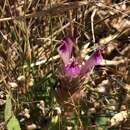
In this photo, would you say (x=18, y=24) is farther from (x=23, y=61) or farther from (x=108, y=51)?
(x=108, y=51)

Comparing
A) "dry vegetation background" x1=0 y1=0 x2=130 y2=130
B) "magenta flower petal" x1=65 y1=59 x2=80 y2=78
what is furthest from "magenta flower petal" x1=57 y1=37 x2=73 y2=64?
"dry vegetation background" x1=0 y1=0 x2=130 y2=130

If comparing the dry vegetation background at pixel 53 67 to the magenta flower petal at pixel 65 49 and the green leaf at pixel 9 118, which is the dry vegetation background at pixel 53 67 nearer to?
the green leaf at pixel 9 118

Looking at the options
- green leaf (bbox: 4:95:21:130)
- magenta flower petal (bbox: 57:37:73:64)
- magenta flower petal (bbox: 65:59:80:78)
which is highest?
magenta flower petal (bbox: 57:37:73:64)

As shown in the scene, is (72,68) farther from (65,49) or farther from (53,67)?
(53,67)

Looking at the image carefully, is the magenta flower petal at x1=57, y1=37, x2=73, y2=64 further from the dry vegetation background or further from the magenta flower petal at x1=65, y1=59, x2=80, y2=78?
the dry vegetation background

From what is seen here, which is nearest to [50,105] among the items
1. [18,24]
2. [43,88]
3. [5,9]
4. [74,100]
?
[43,88]
